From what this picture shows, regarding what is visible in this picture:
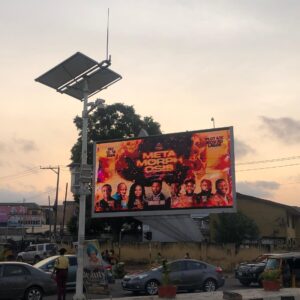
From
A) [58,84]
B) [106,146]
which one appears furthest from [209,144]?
[58,84]

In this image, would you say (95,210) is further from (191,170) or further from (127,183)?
(191,170)

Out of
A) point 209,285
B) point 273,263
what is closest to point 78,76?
point 209,285

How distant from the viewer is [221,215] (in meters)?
46.1

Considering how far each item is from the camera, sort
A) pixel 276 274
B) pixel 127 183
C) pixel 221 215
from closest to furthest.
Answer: pixel 276 274, pixel 127 183, pixel 221 215

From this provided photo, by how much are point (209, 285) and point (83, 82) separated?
9.65m

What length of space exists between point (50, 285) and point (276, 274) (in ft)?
22.6

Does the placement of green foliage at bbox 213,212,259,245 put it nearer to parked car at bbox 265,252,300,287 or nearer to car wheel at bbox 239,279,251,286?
car wheel at bbox 239,279,251,286

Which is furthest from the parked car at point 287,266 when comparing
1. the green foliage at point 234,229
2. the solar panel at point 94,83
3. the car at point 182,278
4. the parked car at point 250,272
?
the green foliage at point 234,229

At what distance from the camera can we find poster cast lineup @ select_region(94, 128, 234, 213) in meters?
35.2

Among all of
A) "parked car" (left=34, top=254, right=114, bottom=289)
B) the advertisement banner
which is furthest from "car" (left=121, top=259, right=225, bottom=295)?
the advertisement banner

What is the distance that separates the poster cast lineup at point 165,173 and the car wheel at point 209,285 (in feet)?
48.6

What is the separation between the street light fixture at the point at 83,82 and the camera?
14.7 m

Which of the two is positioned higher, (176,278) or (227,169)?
(227,169)

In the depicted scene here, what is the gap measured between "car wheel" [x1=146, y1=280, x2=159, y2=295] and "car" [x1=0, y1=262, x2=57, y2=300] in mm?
4568
